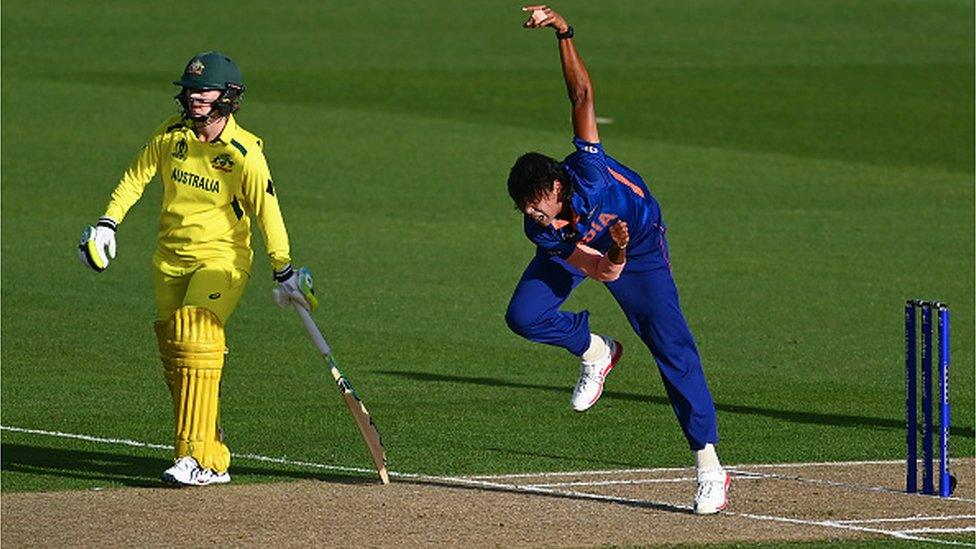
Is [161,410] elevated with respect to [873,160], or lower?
lower

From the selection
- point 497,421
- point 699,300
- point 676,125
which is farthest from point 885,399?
point 676,125

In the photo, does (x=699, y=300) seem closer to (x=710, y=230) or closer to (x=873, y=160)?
(x=710, y=230)

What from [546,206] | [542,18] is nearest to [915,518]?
[546,206]

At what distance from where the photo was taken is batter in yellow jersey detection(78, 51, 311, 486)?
11461 millimetres

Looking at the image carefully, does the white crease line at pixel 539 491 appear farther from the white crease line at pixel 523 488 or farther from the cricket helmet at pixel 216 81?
the cricket helmet at pixel 216 81

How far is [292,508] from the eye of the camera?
35.9 ft

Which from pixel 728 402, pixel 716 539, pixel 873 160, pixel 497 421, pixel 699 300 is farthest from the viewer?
pixel 873 160

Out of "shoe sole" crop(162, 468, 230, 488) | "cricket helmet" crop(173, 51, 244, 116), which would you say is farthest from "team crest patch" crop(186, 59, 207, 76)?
"shoe sole" crop(162, 468, 230, 488)

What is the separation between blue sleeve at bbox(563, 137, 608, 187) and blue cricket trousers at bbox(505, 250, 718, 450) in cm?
52

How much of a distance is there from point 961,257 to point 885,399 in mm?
7650

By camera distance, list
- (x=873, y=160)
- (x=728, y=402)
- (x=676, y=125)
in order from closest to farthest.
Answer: (x=728, y=402) < (x=873, y=160) < (x=676, y=125)

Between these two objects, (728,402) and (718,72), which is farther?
(718,72)

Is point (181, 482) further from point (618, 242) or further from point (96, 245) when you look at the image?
point (618, 242)

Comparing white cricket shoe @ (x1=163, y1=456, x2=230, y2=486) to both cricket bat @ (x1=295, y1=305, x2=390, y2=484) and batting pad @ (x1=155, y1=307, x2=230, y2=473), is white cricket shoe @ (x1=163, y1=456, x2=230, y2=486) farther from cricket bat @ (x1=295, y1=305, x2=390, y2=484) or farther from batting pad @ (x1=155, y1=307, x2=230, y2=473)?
cricket bat @ (x1=295, y1=305, x2=390, y2=484)
